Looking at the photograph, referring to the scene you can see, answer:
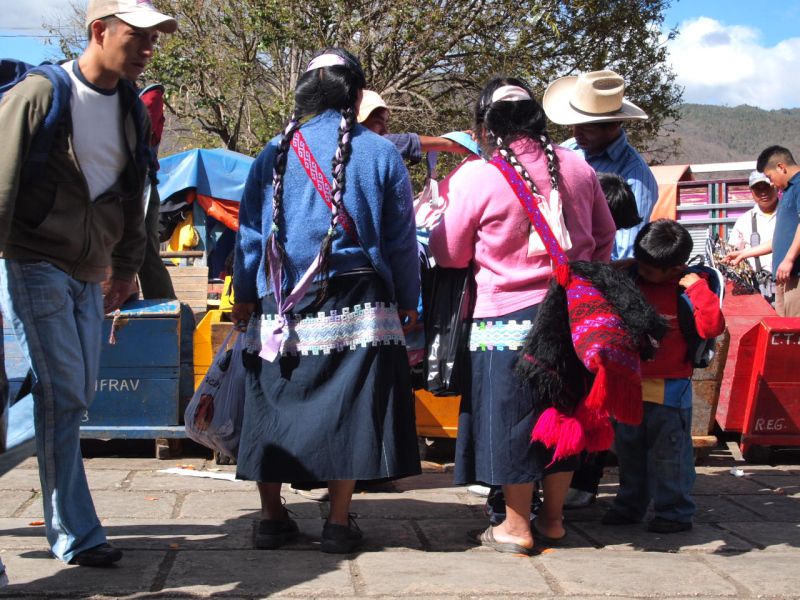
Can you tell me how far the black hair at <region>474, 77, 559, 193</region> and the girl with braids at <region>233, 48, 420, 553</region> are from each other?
43 cm

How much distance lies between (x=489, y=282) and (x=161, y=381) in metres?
2.66

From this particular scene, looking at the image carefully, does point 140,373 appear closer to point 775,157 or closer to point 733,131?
point 775,157

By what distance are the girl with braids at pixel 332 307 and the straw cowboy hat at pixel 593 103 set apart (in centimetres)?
127

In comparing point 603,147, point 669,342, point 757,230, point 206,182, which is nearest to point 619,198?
point 603,147

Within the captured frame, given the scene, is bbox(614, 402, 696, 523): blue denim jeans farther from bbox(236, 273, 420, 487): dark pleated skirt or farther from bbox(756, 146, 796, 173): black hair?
bbox(756, 146, 796, 173): black hair

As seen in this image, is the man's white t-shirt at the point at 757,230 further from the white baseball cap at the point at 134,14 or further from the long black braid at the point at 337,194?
the white baseball cap at the point at 134,14

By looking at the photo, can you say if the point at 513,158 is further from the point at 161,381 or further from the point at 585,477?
the point at 161,381

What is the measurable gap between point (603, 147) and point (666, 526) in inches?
69.9

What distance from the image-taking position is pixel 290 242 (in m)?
3.81

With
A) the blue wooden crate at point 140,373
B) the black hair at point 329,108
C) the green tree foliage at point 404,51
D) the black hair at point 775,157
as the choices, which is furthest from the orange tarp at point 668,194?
the black hair at point 329,108

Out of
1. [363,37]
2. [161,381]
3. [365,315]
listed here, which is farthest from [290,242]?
[363,37]

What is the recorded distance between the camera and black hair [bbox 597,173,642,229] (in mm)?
4441

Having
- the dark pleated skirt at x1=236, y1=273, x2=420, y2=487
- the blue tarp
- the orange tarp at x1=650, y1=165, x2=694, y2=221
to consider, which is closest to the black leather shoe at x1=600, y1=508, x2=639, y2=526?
the dark pleated skirt at x1=236, y1=273, x2=420, y2=487

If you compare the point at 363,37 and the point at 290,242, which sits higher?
the point at 363,37
